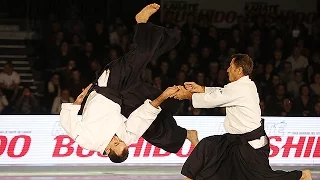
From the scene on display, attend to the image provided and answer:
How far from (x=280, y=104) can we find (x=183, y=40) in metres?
2.23

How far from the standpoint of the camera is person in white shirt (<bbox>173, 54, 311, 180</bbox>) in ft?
23.6

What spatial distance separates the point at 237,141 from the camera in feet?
23.9

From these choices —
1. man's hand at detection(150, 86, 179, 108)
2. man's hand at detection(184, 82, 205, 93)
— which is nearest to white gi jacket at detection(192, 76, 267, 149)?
man's hand at detection(184, 82, 205, 93)

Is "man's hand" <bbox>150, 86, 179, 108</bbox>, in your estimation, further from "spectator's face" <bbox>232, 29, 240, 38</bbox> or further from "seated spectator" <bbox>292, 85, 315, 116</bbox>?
"spectator's face" <bbox>232, 29, 240, 38</bbox>

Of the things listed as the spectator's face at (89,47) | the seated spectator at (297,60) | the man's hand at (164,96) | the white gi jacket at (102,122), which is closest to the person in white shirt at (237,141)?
the man's hand at (164,96)

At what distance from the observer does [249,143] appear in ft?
24.0

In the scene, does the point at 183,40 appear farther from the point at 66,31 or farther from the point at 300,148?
the point at 300,148

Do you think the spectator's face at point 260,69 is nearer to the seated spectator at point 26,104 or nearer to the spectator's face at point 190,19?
the spectator's face at point 190,19

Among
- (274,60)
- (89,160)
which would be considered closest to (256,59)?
(274,60)

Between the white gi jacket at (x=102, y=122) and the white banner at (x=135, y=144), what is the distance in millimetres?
2864

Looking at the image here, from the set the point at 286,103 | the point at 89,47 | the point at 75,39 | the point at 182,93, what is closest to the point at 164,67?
the point at 89,47

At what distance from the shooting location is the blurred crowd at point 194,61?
1233 cm

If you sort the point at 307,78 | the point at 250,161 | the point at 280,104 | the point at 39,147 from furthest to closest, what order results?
the point at 307,78 → the point at 280,104 → the point at 39,147 → the point at 250,161

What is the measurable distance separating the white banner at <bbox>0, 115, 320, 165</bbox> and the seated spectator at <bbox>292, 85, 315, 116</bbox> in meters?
1.55
